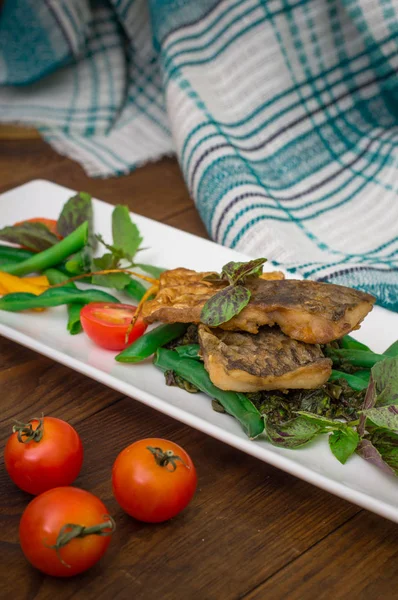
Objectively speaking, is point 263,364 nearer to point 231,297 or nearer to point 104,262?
point 231,297

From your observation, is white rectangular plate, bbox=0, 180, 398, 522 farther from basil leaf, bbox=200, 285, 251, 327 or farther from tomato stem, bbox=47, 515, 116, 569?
tomato stem, bbox=47, 515, 116, 569

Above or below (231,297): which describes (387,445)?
below

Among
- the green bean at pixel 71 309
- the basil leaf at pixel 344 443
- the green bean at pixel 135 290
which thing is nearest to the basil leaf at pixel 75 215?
the green bean at pixel 71 309

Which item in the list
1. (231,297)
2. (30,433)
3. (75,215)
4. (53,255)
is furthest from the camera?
(75,215)

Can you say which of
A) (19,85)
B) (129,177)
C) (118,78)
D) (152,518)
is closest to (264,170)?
(129,177)

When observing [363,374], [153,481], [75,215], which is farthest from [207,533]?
[75,215]
